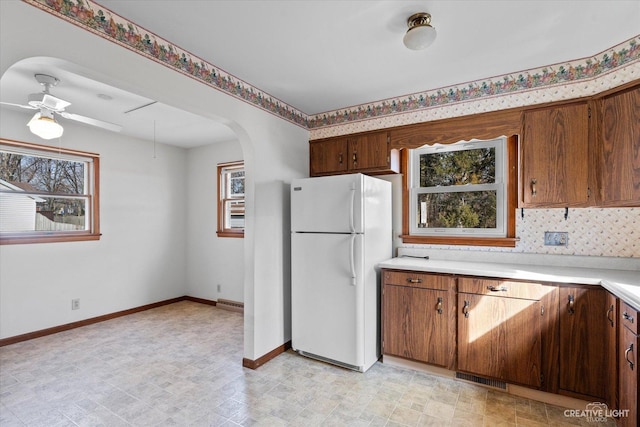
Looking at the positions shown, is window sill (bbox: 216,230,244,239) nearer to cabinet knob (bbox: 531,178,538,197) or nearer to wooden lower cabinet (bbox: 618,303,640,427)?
cabinet knob (bbox: 531,178,538,197)

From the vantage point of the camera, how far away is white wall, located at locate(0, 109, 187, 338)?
3438mm

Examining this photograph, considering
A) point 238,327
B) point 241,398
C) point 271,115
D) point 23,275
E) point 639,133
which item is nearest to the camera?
point 639,133

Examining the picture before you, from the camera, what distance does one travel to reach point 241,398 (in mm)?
2338

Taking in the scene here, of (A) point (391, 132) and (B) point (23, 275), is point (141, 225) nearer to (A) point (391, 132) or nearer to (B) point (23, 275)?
(B) point (23, 275)

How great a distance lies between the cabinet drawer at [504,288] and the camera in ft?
7.25

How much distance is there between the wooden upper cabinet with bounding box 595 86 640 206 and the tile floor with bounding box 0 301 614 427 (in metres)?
1.54

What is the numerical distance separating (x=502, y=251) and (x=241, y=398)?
Result: 2.52 m

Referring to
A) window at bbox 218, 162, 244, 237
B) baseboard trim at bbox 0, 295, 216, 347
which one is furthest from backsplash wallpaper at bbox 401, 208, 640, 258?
baseboard trim at bbox 0, 295, 216, 347

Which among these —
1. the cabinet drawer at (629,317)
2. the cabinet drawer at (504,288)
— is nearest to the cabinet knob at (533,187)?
the cabinet drawer at (504,288)

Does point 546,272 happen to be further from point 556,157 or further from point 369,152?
point 369,152

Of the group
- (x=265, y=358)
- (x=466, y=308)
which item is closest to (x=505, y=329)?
(x=466, y=308)

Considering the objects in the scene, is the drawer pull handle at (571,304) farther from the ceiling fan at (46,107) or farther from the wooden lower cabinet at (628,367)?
the ceiling fan at (46,107)

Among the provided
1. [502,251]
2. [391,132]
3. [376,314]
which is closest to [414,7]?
[391,132]

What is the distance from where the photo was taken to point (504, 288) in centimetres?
232
